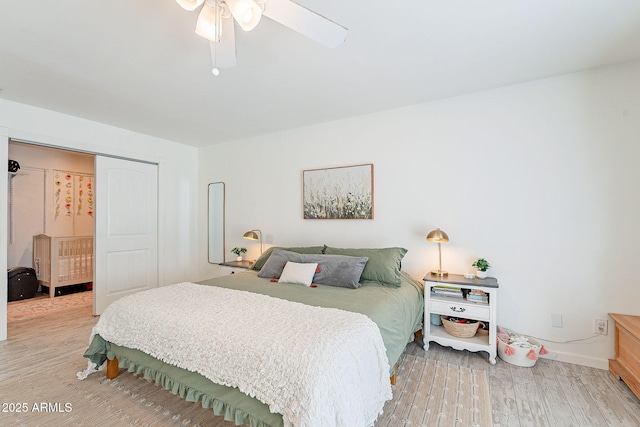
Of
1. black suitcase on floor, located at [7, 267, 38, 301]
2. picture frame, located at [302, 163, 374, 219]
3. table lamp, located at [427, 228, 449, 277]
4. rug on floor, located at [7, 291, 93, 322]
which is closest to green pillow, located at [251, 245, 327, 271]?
picture frame, located at [302, 163, 374, 219]

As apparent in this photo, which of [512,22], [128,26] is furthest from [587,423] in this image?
[128,26]

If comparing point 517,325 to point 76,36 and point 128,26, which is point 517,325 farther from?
point 76,36

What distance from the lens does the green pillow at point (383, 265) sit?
8.68 ft

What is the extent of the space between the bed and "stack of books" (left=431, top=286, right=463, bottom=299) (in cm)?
15

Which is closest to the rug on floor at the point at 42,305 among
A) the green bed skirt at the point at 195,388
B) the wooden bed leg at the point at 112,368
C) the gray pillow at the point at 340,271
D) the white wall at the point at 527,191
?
the wooden bed leg at the point at 112,368

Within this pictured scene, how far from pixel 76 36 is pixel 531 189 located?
12.3ft

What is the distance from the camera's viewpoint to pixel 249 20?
1403 millimetres

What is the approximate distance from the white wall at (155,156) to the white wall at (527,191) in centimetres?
271

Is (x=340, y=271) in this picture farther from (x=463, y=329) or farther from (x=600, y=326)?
(x=600, y=326)

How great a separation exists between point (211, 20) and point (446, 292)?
273 centimetres

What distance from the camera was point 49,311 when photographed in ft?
12.6

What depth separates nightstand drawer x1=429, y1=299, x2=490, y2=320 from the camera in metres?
2.46

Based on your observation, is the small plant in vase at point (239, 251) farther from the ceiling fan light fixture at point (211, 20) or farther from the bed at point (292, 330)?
the ceiling fan light fixture at point (211, 20)

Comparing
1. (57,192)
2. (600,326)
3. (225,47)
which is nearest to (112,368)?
(225,47)
